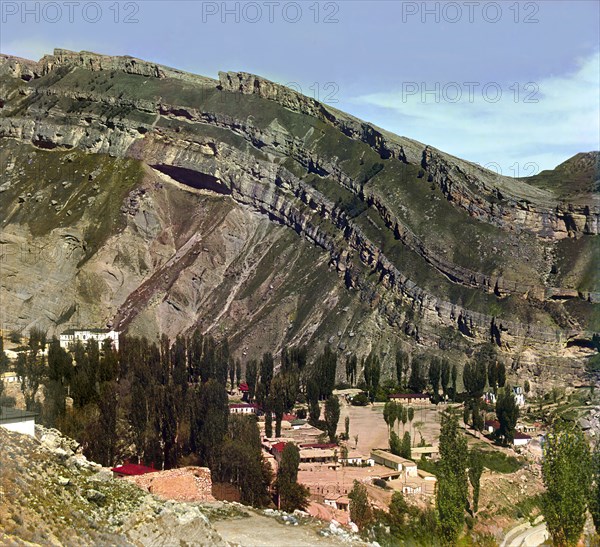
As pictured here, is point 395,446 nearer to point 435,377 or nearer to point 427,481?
point 427,481

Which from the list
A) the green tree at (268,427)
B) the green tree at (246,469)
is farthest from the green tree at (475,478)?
the green tree at (268,427)

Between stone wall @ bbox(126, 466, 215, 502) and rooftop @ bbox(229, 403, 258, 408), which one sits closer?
stone wall @ bbox(126, 466, 215, 502)

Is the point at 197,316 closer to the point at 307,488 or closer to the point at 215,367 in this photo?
the point at 215,367

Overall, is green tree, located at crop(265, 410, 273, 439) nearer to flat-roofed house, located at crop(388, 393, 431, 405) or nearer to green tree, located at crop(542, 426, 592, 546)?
flat-roofed house, located at crop(388, 393, 431, 405)

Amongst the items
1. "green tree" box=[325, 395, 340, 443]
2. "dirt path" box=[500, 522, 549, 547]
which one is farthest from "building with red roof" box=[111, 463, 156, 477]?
"dirt path" box=[500, 522, 549, 547]

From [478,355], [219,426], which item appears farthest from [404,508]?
[478,355]

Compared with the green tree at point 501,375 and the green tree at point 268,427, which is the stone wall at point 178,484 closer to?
the green tree at point 268,427

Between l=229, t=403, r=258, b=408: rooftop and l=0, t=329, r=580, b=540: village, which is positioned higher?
l=229, t=403, r=258, b=408: rooftop
